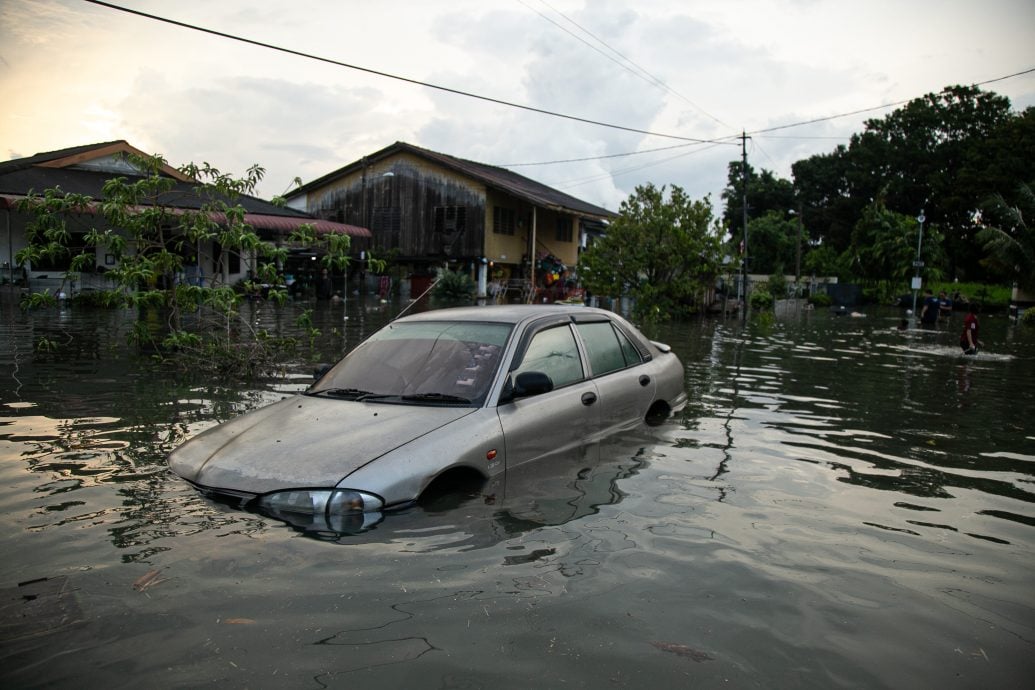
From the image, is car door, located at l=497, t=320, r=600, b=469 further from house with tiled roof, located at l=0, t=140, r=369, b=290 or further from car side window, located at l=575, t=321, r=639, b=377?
house with tiled roof, located at l=0, t=140, r=369, b=290

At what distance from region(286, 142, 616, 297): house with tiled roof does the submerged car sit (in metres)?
28.2

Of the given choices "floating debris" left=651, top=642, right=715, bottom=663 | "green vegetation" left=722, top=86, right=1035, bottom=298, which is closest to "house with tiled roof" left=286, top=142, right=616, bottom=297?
"green vegetation" left=722, top=86, right=1035, bottom=298

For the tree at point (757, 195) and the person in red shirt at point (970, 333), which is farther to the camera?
the tree at point (757, 195)

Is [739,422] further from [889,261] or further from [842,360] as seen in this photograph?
[889,261]

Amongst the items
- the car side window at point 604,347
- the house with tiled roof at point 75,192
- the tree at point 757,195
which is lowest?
the car side window at point 604,347

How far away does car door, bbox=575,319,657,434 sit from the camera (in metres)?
6.23

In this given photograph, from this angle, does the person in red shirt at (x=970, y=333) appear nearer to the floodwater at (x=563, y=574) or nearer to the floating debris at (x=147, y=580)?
the floodwater at (x=563, y=574)

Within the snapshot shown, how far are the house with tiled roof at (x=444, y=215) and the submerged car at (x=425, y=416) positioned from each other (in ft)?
92.6

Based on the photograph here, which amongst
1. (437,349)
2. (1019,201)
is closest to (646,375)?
(437,349)

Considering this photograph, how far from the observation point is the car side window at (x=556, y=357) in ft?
18.2

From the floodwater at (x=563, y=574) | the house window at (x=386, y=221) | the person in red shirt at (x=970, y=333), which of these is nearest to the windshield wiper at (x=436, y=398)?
the floodwater at (x=563, y=574)

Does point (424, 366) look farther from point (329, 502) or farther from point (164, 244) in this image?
point (164, 244)

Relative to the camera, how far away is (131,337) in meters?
12.0

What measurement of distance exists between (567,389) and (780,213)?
71.6 m
